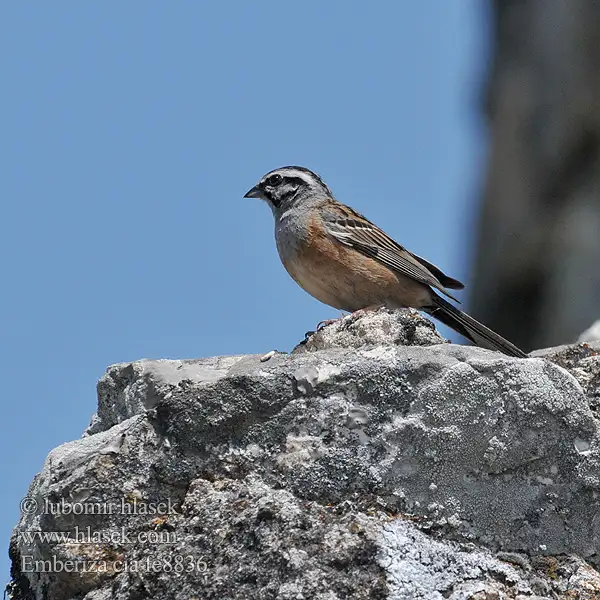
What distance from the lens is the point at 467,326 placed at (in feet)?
20.2

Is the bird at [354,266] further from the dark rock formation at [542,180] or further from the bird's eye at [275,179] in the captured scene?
the dark rock formation at [542,180]

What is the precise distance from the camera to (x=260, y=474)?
333 cm

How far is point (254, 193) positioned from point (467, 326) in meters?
2.06

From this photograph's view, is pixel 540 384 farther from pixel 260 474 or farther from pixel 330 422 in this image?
pixel 260 474

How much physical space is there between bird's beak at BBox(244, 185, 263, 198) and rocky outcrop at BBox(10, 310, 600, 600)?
13.8 ft

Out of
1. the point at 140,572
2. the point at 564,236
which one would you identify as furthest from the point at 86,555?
the point at 564,236

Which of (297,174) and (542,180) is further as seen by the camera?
(542,180)

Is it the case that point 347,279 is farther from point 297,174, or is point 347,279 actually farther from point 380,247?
point 297,174

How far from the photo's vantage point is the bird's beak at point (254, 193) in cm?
762

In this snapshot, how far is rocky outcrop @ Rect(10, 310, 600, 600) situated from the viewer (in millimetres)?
3219

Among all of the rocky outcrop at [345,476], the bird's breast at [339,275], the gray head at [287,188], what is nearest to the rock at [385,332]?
the rocky outcrop at [345,476]

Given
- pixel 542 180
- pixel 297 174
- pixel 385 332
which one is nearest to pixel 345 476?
pixel 385 332

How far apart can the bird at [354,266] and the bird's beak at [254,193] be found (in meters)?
0.34

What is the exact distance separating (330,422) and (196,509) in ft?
1.44
